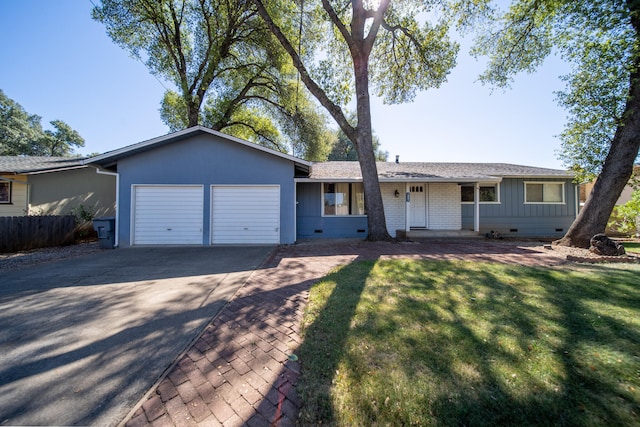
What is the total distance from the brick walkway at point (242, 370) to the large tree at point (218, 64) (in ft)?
43.4

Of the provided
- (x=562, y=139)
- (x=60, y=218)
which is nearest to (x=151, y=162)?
(x=60, y=218)

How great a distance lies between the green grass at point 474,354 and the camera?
1.68m

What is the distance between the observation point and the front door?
38.9 ft

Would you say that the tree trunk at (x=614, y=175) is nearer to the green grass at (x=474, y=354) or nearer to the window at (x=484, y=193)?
the green grass at (x=474, y=354)

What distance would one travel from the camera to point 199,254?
7.43 meters

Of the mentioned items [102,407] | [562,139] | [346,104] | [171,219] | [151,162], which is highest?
[346,104]

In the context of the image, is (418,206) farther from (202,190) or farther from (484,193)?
(202,190)

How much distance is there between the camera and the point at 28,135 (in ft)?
104

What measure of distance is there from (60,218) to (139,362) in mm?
10287

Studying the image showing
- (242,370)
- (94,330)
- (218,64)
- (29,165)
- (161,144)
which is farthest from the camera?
(218,64)

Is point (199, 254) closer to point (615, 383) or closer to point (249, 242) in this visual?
point (249, 242)

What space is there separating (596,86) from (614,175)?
320 cm

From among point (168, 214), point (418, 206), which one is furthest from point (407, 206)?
point (168, 214)

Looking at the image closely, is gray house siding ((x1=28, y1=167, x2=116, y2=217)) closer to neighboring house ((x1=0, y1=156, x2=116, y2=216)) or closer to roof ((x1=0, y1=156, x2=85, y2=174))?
neighboring house ((x1=0, y1=156, x2=116, y2=216))
